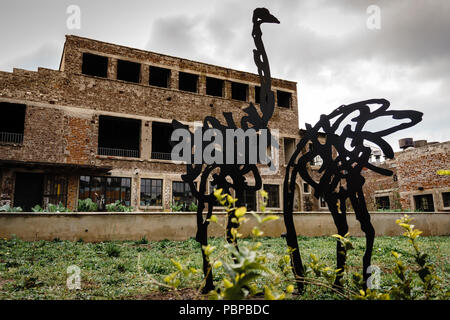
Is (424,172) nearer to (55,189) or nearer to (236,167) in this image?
(236,167)

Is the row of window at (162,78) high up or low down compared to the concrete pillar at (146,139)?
Answer: up

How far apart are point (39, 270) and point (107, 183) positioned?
37.3ft

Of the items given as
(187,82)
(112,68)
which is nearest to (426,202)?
(187,82)

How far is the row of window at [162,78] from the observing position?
18.6m

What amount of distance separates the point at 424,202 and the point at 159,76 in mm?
19091

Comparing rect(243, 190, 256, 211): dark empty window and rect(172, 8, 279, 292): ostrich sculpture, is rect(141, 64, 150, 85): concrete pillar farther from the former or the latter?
rect(172, 8, 279, 292): ostrich sculpture

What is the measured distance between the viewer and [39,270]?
541 centimetres

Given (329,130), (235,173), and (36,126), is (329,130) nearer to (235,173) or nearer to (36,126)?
(235,173)

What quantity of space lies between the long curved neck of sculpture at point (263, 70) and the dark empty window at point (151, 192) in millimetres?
13604

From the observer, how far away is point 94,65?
62.8 ft

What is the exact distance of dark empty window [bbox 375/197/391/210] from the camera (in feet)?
81.4

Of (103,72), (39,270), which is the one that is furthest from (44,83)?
(39,270)

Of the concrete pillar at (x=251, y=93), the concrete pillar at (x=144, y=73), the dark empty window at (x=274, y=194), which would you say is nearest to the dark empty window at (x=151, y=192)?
the concrete pillar at (x=144, y=73)

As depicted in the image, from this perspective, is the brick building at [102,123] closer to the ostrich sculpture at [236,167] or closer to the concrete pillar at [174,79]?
the concrete pillar at [174,79]
